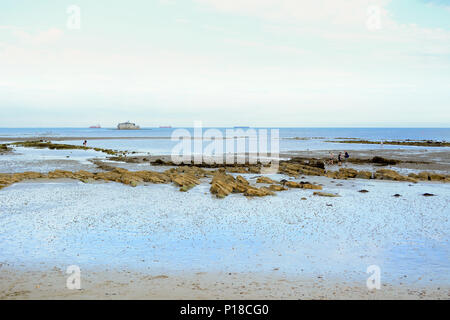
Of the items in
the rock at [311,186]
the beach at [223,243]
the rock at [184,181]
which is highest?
the rock at [184,181]

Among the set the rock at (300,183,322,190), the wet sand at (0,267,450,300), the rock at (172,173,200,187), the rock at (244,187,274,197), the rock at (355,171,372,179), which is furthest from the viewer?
the rock at (355,171,372,179)

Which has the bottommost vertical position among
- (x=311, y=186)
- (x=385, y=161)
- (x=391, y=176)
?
(x=311, y=186)

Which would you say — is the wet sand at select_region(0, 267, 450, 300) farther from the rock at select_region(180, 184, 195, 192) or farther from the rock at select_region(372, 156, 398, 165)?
the rock at select_region(372, 156, 398, 165)

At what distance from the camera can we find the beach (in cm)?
923

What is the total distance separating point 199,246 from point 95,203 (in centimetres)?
1034

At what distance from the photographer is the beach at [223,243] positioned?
30.3ft

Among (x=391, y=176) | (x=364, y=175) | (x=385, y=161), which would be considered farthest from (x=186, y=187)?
(x=385, y=161)

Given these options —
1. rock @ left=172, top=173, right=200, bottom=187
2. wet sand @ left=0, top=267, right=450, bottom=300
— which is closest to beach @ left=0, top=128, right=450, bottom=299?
wet sand @ left=0, top=267, right=450, bottom=300

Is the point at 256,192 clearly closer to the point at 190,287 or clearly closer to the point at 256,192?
the point at 256,192

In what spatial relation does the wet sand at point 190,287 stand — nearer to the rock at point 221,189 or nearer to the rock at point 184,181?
the rock at point 221,189

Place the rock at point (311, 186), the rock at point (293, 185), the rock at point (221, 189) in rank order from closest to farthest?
the rock at point (221, 189)
the rock at point (311, 186)
the rock at point (293, 185)

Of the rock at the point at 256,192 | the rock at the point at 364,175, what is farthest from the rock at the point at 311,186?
the rock at the point at 364,175

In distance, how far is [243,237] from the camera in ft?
46.3

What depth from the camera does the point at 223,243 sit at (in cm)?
1329
